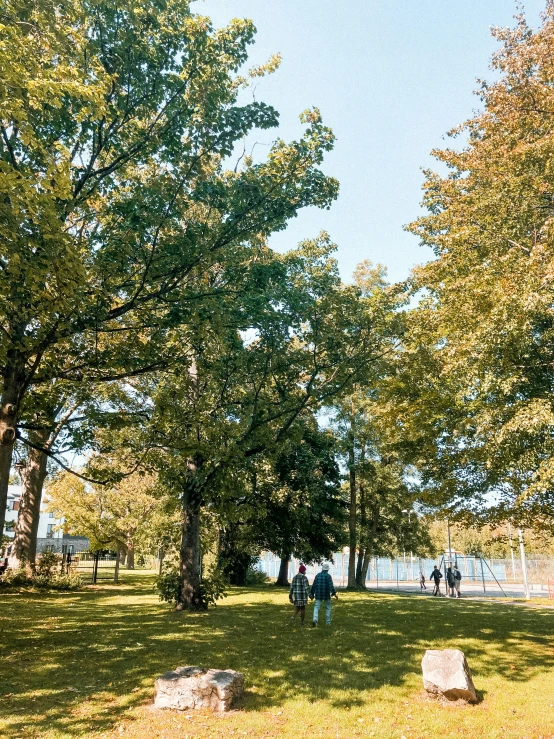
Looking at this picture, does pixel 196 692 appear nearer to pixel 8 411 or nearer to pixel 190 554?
pixel 8 411

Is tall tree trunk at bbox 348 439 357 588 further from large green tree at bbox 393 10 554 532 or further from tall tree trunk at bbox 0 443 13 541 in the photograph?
tall tree trunk at bbox 0 443 13 541

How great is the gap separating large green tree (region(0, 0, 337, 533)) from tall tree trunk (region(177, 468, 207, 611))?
6.07m

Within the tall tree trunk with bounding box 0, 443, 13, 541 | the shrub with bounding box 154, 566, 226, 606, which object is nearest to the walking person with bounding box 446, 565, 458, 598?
the shrub with bounding box 154, 566, 226, 606

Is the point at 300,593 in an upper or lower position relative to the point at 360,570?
upper

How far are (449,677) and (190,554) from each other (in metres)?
11.0

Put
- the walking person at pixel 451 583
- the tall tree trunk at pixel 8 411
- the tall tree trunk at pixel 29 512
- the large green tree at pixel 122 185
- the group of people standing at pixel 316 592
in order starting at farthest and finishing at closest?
the walking person at pixel 451 583 < the tall tree trunk at pixel 29 512 < the group of people standing at pixel 316 592 < the tall tree trunk at pixel 8 411 < the large green tree at pixel 122 185

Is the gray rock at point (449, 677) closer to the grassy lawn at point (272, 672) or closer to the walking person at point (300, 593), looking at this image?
the grassy lawn at point (272, 672)

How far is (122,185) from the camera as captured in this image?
509 inches

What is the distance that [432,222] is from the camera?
60.0ft

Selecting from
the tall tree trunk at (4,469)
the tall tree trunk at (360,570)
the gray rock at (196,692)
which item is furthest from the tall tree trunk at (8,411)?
the tall tree trunk at (360,570)

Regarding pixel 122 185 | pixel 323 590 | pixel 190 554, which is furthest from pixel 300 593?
pixel 122 185

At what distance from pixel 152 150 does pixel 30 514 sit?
62.0ft

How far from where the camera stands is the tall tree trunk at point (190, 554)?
1689cm

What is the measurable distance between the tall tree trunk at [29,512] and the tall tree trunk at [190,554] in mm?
9476
